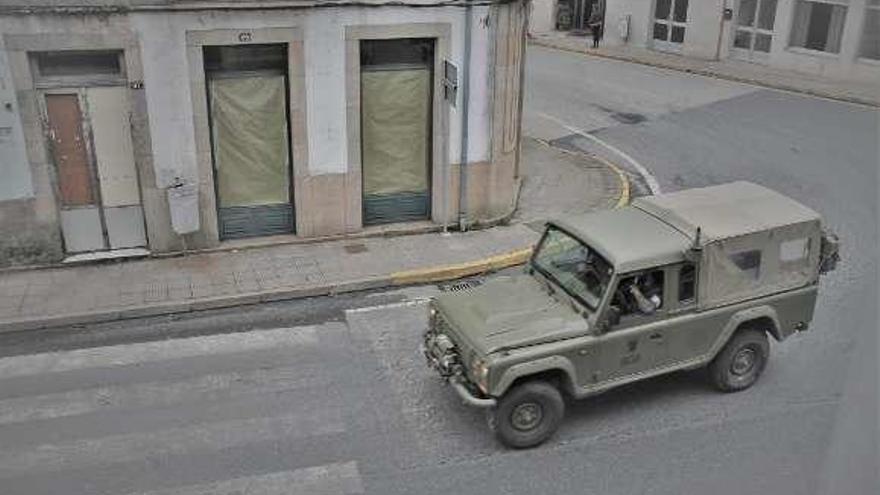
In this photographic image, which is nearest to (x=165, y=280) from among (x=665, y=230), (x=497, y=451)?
(x=497, y=451)

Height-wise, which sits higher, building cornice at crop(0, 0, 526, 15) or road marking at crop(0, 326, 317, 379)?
building cornice at crop(0, 0, 526, 15)

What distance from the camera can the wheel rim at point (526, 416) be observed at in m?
8.57

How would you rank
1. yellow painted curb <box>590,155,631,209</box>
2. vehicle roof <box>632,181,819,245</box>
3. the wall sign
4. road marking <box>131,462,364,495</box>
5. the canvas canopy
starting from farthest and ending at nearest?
1. yellow painted curb <box>590,155,631,209</box>
2. the wall sign
3. vehicle roof <box>632,181,819,245</box>
4. the canvas canopy
5. road marking <box>131,462,364,495</box>

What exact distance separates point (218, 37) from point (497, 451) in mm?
6976

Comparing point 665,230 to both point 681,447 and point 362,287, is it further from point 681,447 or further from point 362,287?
point 362,287

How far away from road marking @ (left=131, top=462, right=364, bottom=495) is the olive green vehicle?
137cm

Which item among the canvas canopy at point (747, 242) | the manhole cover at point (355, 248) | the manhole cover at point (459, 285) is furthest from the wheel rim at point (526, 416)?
the manhole cover at point (355, 248)

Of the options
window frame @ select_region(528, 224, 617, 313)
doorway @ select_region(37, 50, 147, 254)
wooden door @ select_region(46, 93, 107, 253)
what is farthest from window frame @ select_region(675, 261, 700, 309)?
wooden door @ select_region(46, 93, 107, 253)

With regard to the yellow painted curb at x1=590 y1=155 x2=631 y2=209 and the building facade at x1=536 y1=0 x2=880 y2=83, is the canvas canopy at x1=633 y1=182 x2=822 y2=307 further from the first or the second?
the building facade at x1=536 y1=0 x2=880 y2=83

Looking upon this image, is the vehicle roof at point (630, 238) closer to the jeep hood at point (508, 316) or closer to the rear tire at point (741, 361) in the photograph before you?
the jeep hood at point (508, 316)

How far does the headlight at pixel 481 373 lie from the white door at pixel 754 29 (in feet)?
72.8

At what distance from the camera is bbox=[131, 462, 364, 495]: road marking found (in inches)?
318

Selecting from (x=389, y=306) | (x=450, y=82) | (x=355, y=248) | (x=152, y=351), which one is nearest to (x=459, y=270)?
(x=389, y=306)

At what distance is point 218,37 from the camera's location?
12258mm
